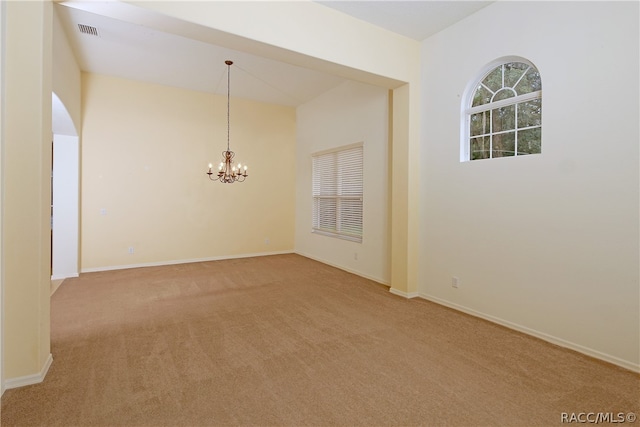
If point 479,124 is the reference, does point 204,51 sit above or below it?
above

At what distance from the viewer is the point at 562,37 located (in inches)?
109

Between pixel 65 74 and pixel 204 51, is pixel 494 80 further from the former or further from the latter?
pixel 65 74

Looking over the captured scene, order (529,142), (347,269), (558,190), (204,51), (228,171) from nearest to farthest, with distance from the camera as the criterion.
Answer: (558,190) < (529,142) < (204,51) < (347,269) < (228,171)

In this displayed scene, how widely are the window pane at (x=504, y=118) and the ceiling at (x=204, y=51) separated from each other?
3.64ft

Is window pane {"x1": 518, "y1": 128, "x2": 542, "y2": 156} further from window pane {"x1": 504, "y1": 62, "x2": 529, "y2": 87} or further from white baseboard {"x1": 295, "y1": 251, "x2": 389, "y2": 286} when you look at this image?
white baseboard {"x1": 295, "y1": 251, "x2": 389, "y2": 286}

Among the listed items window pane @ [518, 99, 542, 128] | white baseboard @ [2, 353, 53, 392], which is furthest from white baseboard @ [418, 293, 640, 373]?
white baseboard @ [2, 353, 53, 392]

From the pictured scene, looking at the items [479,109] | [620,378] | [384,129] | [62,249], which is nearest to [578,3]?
[479,109]

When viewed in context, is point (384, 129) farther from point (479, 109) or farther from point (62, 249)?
point (62, 249)

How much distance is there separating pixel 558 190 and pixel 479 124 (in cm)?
113

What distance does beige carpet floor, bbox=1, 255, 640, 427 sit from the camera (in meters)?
1.91

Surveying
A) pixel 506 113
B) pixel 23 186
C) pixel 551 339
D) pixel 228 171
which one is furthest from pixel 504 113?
pixel 228 171

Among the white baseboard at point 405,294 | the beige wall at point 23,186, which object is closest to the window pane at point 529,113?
the white baseboard at point 405,294

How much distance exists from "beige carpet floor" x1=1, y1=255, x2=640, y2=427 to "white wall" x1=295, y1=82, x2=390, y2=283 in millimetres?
1379

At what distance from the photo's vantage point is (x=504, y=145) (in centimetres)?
→ 329
